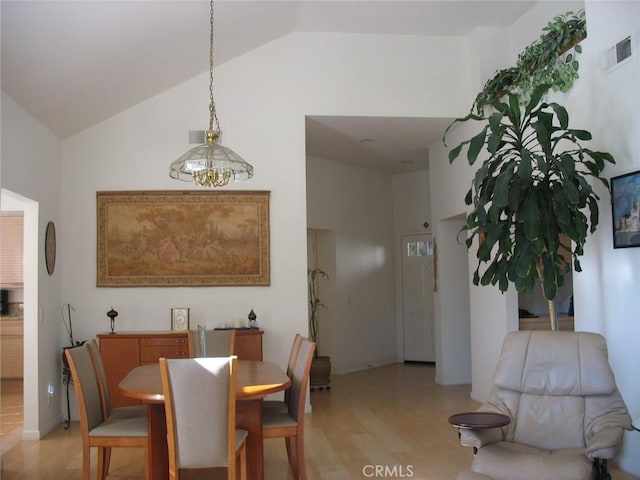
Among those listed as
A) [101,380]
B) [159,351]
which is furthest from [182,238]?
[101,380]

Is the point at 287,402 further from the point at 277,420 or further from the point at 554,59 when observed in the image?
the point at 554,59

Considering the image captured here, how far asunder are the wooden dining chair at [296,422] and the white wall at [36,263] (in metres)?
2.59

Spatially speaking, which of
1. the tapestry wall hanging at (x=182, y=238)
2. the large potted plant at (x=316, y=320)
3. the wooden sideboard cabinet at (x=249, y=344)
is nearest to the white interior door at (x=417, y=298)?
the large potted plant at (x=316, y=320)

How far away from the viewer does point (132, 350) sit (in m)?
6.45

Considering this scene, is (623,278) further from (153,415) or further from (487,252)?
(153,415)

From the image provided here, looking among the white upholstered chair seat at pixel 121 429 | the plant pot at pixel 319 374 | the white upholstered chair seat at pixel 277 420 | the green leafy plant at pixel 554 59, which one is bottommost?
the plant pot at pixel 319 374

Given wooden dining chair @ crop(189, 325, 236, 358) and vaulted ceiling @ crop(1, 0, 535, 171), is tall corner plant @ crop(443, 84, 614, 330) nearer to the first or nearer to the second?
wooden dining chair @ crop(189, 325, 236, 358)

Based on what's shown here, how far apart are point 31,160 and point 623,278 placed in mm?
4892

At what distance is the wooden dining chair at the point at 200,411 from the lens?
3596 mm

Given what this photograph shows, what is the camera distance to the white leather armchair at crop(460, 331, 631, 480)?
11.6ft

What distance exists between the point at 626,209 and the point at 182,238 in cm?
423

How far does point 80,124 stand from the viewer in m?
6.71

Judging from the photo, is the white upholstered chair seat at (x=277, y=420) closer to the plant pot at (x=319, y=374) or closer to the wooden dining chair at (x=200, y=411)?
the wooden dining chair at (x=200, y=411)

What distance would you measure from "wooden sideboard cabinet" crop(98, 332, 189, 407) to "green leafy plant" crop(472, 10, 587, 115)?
156 inches
